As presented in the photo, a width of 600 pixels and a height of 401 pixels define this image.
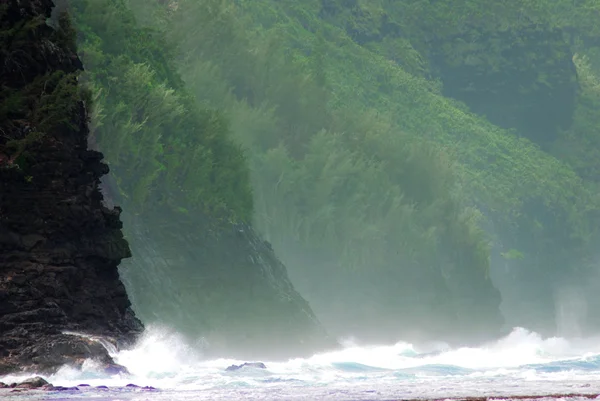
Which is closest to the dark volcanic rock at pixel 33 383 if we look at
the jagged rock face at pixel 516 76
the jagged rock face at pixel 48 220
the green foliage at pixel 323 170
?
the jagged rock face at pixel 48 220

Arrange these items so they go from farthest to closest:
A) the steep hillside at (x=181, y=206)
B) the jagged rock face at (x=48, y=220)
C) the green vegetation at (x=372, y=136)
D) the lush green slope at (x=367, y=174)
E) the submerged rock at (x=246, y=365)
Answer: the lush green slope at (x=367, y=174)
the green vegetation at (x=372, y=136)
the steep hillside at (x=181, y=206)
the submerged rock at (x=246, y=365)
the jagged rock face at (x=48, y=220)

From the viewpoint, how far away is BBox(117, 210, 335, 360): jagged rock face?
215 ft

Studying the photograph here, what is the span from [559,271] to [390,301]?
158 ft

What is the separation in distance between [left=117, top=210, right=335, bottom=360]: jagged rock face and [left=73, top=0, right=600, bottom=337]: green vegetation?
65.6 inches

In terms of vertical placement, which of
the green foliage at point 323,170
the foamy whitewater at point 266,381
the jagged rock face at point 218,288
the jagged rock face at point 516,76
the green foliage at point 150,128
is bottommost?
the foamy whitewater at point 266,381

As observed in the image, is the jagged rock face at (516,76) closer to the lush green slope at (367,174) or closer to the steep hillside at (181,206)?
the lush green slope at (367,174)

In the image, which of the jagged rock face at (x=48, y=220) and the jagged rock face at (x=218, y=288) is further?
the jagged rock face at (x=218, y=288)

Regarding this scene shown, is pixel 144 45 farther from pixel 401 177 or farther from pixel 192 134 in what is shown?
pixel 401 177

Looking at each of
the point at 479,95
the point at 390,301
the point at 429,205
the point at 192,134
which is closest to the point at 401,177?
the point at 429,205

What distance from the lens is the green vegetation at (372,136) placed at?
7388 centimetres

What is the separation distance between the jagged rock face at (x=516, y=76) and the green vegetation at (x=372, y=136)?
218 mm

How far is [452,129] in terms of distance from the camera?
6294 inches

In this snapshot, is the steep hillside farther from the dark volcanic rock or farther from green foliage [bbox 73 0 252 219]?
the dark volcanic rock

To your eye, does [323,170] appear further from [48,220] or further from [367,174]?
[48,220]
